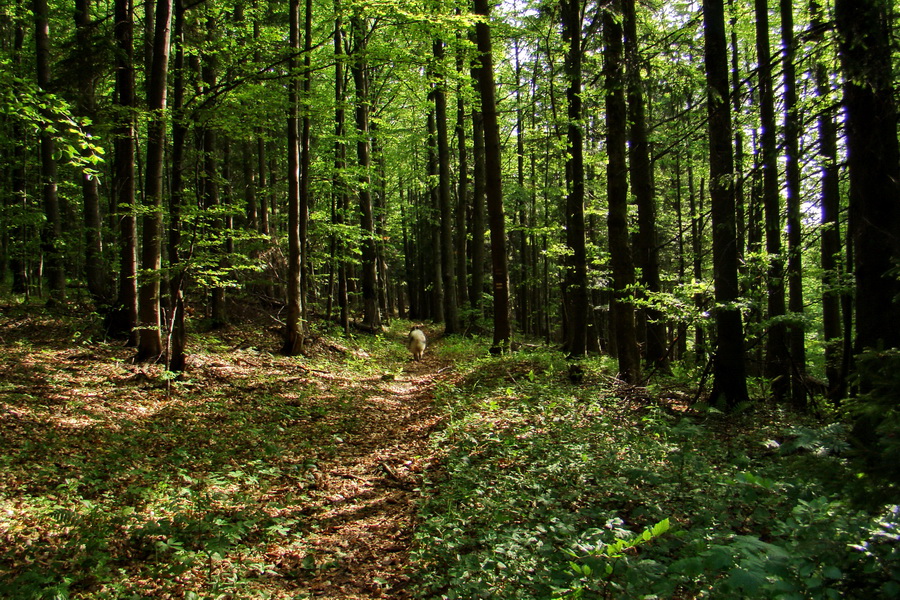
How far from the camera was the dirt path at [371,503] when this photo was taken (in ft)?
13.4

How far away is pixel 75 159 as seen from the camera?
579 centimetres

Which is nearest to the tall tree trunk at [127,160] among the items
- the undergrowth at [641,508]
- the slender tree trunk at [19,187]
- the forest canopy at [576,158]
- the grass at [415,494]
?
the forest canopy at [576,158]

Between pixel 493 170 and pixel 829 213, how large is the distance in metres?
7.41

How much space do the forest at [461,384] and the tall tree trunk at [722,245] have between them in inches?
1.9

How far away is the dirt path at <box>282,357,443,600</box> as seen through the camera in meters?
4.08

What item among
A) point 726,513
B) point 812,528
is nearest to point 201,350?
point 726,513

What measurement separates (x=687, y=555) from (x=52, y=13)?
64.3ft

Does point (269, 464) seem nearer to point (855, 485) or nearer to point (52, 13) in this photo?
point (855, 485)

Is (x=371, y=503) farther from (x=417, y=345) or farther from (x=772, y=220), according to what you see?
(x=417, y=345)

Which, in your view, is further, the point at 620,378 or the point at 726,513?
the point at 620,378

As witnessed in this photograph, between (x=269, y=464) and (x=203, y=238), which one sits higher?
(x=203, y=238)

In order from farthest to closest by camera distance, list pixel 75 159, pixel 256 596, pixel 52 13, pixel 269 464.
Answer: pixel 52 13
pixel 269 464
pixel 75 159
pixel 256 596

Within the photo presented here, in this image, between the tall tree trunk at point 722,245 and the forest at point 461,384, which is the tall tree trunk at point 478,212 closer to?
the forest at point 461,384

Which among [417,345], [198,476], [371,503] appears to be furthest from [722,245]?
[417,345]
